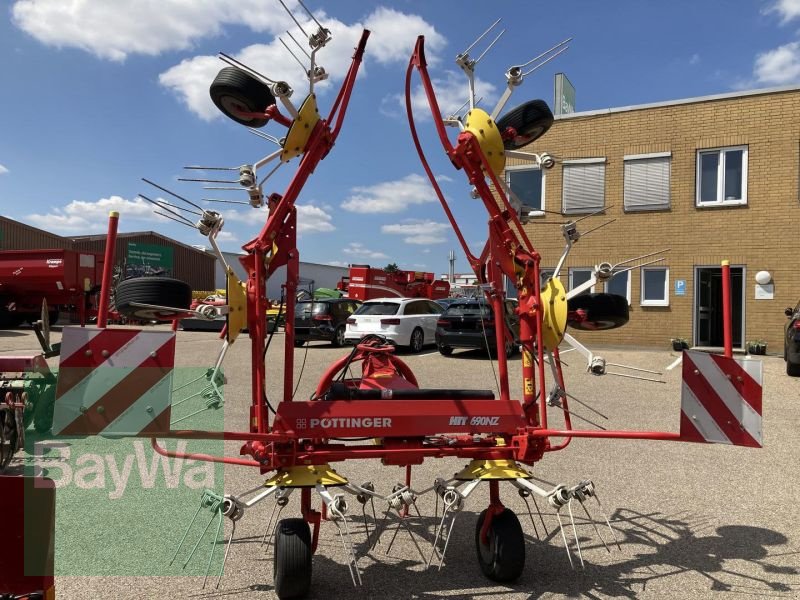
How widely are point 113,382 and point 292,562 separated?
123cm

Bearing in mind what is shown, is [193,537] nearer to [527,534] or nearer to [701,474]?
[527,534]

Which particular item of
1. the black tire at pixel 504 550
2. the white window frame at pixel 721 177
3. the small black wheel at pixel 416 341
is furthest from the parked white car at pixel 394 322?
the black tire at pixel 504 550

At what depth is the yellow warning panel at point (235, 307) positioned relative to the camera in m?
3.43

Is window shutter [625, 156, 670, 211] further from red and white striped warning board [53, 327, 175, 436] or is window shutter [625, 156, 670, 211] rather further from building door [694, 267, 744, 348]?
red and white striped warning board [53, 327, 175, 436]

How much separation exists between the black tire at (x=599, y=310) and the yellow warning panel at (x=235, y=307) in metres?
1.87

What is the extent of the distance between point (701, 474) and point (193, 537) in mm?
4256

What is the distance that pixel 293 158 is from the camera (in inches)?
152

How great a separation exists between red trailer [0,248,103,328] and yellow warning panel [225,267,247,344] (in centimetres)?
1317

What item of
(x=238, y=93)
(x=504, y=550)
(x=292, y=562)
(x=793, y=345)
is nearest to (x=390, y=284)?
(x=793, y=345)

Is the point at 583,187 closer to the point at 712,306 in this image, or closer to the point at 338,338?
the point at 712,306

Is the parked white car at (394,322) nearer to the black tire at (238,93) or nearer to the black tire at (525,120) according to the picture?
the black tire at (525,120)

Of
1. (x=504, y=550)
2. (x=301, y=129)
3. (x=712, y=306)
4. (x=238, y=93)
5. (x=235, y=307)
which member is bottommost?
(x=504, y=550)

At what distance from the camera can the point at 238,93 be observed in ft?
11.7

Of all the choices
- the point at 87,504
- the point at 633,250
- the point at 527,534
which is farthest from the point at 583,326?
the point at 633,250
